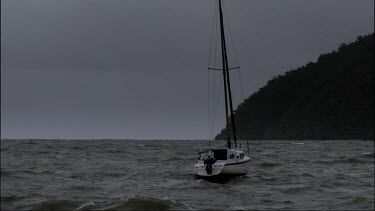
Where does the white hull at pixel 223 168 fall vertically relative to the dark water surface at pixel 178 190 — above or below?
above

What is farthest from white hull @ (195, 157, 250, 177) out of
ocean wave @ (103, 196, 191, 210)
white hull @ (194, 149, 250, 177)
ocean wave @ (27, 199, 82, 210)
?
ocean wave @ (27, 199, 82, 210)

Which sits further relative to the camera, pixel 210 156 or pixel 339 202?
pixel 210 156

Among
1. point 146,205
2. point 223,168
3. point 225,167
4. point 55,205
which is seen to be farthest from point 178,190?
point 55,205

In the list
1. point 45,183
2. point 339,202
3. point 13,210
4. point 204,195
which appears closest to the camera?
point 13,210

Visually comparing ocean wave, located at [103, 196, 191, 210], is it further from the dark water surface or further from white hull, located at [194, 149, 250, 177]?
white hull, located at [194, 149, 250, 177]

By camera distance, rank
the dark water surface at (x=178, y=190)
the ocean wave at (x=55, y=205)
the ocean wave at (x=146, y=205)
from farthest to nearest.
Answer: the dark water surface at (x=178, y=190), the ocean wave at (x=146, y=205), the ocean wave at (x=55, y=205)

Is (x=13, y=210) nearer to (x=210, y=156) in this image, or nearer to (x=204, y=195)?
(x=204, y=195)

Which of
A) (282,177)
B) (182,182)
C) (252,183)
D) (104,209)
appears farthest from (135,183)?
(104,209)

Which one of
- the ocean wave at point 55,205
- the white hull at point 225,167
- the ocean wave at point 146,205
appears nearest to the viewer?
the ocean wave at point 55,205

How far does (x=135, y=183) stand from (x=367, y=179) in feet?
46.7

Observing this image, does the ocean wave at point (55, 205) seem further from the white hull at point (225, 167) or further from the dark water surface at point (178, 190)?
the white hull at point (225, 167)

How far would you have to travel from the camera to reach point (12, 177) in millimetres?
38625

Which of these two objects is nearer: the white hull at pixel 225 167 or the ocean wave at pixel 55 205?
the ocean wave at pixel 55 205

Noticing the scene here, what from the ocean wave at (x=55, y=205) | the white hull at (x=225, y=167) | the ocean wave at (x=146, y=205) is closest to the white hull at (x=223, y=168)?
the white hull at (x=225, y=167)
